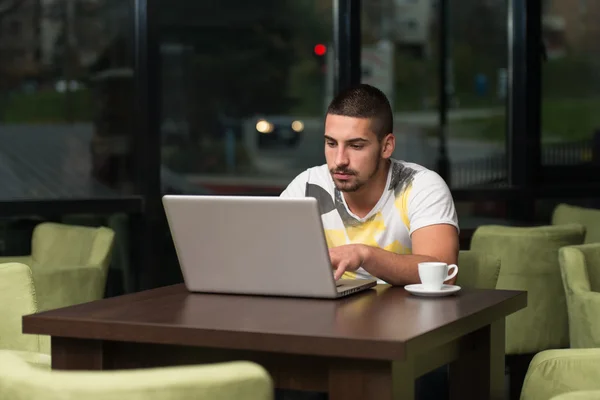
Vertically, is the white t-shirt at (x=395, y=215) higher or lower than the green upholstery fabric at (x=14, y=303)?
higher

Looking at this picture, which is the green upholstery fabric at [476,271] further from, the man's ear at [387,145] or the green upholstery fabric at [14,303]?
the green upholstery fabric at [14,303]

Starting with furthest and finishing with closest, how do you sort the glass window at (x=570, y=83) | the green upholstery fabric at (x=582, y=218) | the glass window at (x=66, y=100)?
the glass window at (x=570, y=83) → the green upholstery fabric at (x=582, y=218) → the glass window at (x=66, y=100)

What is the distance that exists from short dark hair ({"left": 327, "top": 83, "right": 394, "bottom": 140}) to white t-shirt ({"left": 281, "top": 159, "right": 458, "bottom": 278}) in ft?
0.54

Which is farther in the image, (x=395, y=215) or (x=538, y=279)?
(x=538, y=279)

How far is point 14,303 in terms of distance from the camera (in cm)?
300

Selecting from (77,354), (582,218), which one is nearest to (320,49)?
(582,218)

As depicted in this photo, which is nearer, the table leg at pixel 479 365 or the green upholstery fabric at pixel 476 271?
the table leg at pixel 479 365

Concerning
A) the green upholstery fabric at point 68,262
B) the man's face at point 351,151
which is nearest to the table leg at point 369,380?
the man's face at point 351,151

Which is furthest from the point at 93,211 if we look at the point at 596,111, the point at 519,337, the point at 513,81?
the point at 596,111

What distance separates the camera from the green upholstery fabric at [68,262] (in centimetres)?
491

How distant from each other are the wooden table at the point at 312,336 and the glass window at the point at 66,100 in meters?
3.26

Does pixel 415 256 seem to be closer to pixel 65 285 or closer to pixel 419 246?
pixel 419 246

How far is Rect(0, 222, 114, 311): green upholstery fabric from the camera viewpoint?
4.91 meters

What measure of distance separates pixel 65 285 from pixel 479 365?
2.70 metres
